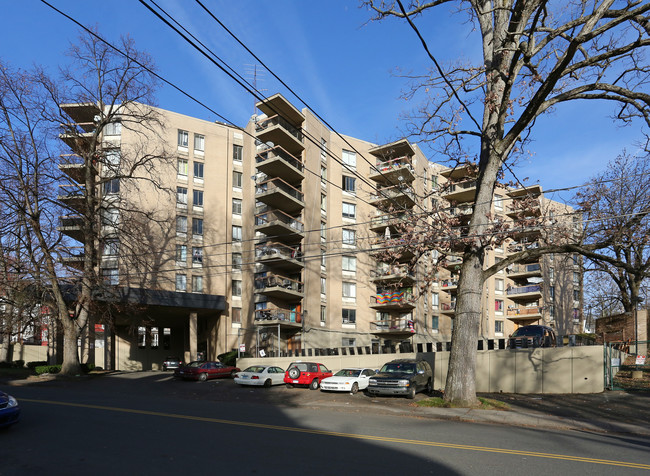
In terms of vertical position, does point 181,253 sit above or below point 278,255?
above

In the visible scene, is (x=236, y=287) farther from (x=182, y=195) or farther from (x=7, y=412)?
(x=7, y=412)

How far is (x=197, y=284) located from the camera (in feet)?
139

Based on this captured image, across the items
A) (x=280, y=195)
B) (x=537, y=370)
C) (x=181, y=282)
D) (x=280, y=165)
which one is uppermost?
(x=280, y=165)

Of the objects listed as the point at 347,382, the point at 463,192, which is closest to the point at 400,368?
the point at 347,382

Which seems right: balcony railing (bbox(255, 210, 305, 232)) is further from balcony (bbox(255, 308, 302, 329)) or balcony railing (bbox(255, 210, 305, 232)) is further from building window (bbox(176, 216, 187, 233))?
balcony (bbox(255, 308, 302, 329))

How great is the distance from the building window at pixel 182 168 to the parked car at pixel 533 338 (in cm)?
2936

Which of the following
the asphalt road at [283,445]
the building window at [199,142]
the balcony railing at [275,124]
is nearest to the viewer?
the asphalt road at [283,445]

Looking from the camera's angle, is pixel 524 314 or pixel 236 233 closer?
pixel 236 233

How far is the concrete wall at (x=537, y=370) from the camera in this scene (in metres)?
19.3

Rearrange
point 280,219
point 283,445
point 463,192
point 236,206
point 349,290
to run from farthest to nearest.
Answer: point 463,192 < point 236,206 < point 349,290 < point 280,219 < point 283,445

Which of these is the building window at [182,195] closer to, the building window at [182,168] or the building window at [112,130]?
the building window at [182,168]

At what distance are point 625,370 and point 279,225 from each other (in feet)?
80.4

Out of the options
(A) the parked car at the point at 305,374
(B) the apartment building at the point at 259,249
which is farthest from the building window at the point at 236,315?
(A) the parked car at the point at 305,374

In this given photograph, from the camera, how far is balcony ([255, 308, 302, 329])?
38406 mm
